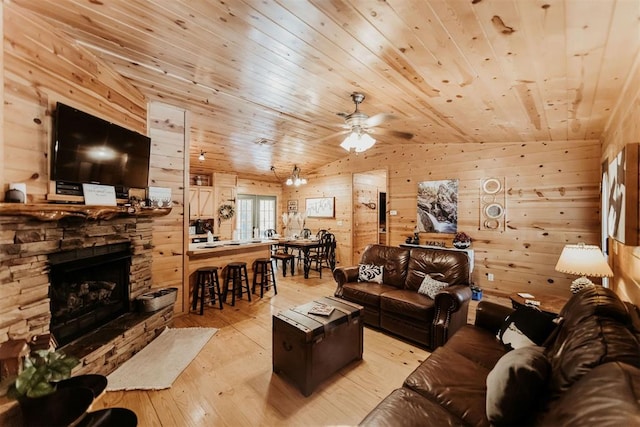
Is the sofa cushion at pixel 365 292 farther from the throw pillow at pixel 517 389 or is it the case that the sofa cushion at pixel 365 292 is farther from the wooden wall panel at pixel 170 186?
the wooden wall panel at pixel 170 186

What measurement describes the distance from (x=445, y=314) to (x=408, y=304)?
0.38 metres

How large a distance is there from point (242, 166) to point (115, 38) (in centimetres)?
490

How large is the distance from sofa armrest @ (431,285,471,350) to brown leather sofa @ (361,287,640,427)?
824 millimetres

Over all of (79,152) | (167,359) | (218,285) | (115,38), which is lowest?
(167,359)

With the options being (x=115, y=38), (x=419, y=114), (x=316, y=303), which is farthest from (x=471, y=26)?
(x=115, y=38)

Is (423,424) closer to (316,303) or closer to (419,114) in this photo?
(316,303)

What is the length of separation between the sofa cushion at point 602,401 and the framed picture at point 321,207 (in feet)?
21.1

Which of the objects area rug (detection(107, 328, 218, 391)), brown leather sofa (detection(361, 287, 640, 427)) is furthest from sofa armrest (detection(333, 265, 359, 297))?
brown leather sofa (detection(361, 287, 640, 427))

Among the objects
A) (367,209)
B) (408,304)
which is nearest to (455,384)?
(408,304)

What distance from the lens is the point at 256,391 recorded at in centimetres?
228

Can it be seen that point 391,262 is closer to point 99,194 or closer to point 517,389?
point 517,389

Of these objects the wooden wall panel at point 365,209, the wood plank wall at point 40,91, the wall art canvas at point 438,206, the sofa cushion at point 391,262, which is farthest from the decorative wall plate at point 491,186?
the wood plank wall at point 40,91

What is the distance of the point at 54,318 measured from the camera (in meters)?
2.27

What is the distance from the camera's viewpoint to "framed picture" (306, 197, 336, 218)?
7.45 meters
